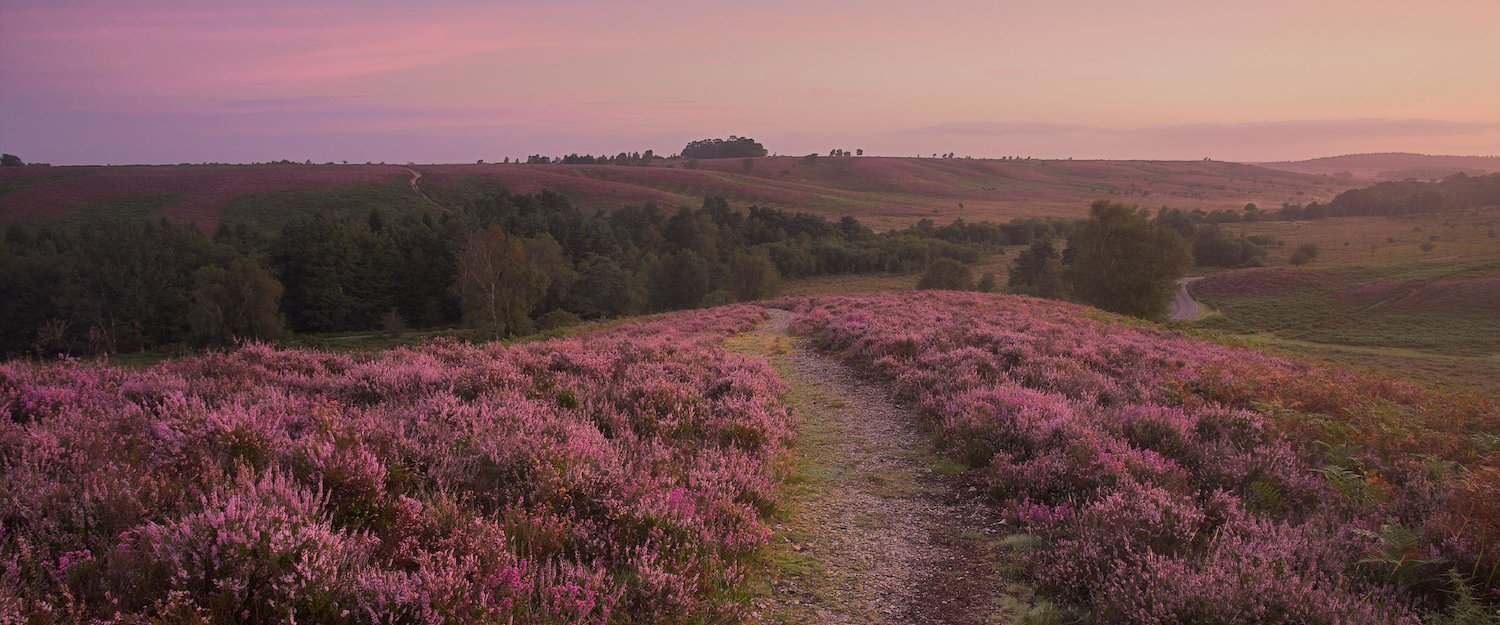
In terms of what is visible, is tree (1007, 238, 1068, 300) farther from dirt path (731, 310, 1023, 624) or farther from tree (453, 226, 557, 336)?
dirt path (731, 310, 1023, 624)

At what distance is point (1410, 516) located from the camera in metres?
6.08

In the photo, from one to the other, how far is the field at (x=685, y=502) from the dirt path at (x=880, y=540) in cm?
4

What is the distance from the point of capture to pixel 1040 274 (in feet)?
272

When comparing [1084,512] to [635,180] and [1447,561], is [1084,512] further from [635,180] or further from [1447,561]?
[635,180]

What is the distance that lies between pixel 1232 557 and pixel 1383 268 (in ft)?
325

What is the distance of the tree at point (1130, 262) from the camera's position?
55625mm

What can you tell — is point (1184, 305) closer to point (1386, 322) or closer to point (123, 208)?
point (1386, 322)

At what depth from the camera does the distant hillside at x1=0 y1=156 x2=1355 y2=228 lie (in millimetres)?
86062

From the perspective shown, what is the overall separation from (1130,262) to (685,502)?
6070 cm

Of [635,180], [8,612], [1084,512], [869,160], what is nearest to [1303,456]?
[1084,512]

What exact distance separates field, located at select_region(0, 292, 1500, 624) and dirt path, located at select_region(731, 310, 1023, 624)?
4cm

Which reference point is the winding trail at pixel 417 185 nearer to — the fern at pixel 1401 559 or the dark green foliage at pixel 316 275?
the dark green foliage at pixel 316 275

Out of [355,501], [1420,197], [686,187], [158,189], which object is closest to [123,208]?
[158,189]

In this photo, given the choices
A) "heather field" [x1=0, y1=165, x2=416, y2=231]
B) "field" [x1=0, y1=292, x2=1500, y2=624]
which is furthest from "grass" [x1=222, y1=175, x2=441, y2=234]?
"field" [x1=0, y1=292, x2=1500, y2=624]
